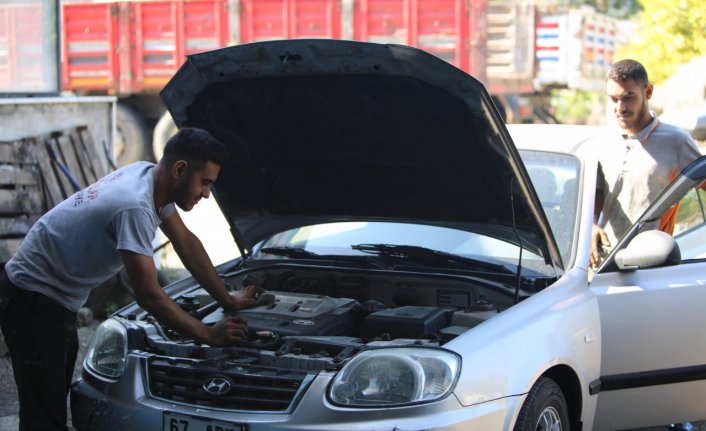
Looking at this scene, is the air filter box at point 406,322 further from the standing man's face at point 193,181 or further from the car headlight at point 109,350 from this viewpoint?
the car headlight at point 109,350

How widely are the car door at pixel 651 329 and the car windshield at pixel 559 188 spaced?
8.7 inches

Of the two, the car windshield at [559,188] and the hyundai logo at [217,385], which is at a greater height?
the car windshield at [559,188]

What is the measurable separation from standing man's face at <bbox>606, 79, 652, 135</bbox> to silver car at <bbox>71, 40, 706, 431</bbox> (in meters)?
0.38

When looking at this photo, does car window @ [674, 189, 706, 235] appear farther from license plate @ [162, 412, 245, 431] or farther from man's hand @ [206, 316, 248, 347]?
license plate @ [162, 412, 245, 431]

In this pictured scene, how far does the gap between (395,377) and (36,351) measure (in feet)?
4.72

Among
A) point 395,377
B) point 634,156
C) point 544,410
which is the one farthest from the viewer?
point 634,156

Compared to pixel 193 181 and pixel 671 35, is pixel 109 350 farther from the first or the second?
pixel 671 35

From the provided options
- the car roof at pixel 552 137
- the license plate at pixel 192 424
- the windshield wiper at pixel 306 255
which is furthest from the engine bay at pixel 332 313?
the car roof at pixel 552 137

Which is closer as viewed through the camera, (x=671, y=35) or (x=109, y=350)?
(x=109, y=350)

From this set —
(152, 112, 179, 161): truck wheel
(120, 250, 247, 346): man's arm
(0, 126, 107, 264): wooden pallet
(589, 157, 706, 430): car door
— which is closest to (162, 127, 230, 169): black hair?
(120, 250, 247, 346): man's arm

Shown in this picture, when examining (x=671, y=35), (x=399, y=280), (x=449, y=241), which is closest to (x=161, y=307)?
(x=399, y=280)

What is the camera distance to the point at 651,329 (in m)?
4.02

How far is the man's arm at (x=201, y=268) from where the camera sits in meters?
4.17

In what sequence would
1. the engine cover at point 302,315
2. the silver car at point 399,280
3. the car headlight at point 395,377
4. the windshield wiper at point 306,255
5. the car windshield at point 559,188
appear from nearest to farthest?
1. the car headlight at point 395,377
2. the silver car at point 399,280
3. the engine cover at point 302,315
4. the car windshield at point 559,188
5. the windshield wiper at point 306,255
